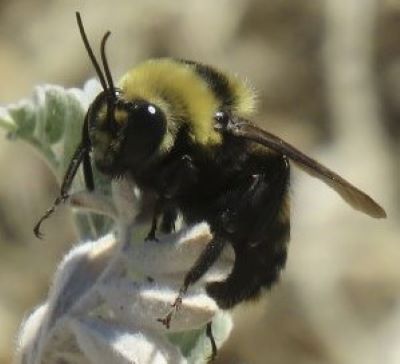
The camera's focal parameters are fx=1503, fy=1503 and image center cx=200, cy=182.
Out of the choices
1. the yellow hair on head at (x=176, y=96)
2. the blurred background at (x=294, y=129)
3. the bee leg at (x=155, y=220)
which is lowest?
the blurred background at (x=294, y=129)

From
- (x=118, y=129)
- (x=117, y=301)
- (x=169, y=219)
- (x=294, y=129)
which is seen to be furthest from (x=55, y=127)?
(x=294, y=129)

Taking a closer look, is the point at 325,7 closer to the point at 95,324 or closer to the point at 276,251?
the point at 276,251

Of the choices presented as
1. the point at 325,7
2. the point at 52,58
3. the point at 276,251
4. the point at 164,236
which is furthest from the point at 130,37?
the point at 164,236

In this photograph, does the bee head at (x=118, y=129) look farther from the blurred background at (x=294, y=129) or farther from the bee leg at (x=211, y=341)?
the blurred background at (x=294, y=129)

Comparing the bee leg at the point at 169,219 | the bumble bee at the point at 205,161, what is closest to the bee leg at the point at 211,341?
the bumble bee at the point at 205,161

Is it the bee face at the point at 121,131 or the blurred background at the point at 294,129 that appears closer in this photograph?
the bee face at the point at 121,131

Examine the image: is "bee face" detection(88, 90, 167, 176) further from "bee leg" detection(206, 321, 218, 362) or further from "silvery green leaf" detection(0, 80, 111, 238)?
"bee leg" detection(206, 321, 218, 362)

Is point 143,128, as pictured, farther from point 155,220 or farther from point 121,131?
point 155,220
